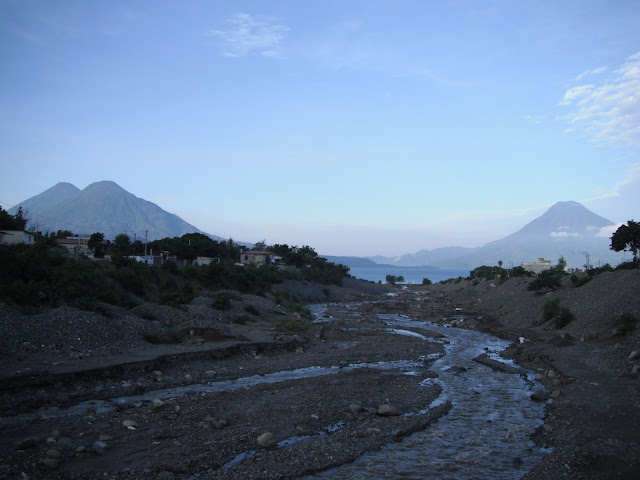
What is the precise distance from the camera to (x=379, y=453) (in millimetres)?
11555

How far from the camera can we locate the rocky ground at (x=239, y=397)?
10570 mm

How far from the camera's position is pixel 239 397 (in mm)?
15945

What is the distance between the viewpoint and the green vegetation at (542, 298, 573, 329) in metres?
33.0

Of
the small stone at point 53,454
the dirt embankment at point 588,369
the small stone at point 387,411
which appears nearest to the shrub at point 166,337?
the small stone at point 387,411

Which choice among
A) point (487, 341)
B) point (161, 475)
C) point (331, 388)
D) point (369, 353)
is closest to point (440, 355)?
point (369, 353)

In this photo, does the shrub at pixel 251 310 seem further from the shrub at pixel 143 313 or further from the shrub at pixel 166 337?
the shrub at pixel 166 337

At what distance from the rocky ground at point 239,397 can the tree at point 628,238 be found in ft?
83.8

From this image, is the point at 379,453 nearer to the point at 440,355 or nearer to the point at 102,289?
the point at 440,355

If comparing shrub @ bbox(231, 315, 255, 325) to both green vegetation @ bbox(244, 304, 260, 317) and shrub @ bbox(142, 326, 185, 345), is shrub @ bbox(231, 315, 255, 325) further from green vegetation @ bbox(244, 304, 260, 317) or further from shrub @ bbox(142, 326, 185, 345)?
shrub @ bbox(142, 326, 185, 345)

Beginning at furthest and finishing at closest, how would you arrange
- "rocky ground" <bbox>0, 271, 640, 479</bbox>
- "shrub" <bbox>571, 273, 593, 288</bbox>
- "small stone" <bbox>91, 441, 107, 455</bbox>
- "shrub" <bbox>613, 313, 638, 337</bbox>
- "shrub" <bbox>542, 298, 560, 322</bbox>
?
"shrub" <bbox>571, 273, 593, 288</bbox> < "shrub" <bbox>542, 298, 560, 322</bbox> < "shrub" <bbox>613, 313, 638, 337</bbox> < "small stone" <bbox>91, 441, 107, 455</bbox> < "rocky ground" <bbox>0, 271, 640, 479</bbox>

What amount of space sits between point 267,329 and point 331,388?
1649cm

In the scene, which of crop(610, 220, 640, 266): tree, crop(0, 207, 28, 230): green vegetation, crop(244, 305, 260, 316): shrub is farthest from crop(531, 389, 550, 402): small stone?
crop(0, 207, 28, 230): green vegetation

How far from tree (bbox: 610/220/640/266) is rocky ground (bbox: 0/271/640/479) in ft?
83.8

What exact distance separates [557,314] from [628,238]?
25116mm
